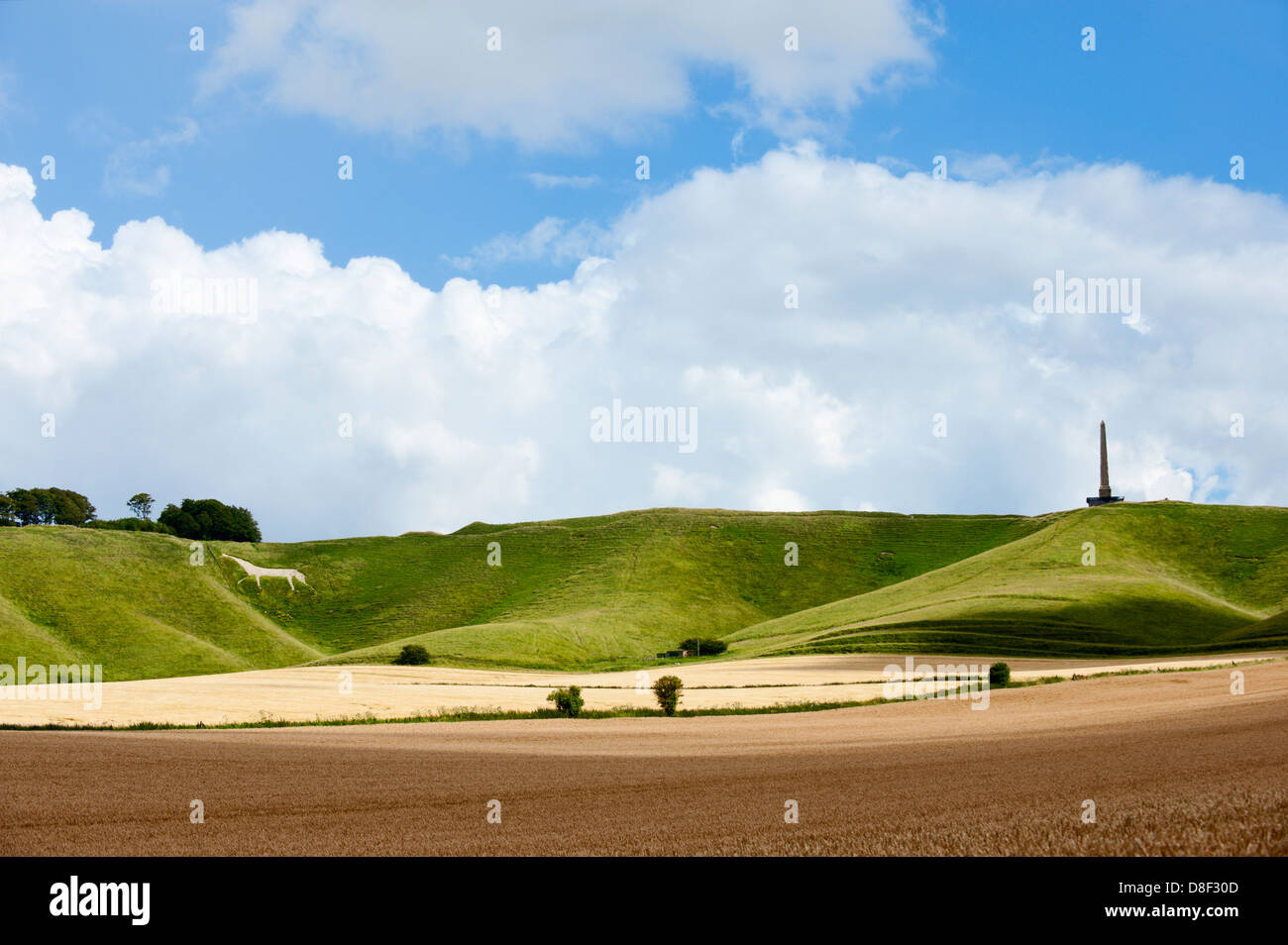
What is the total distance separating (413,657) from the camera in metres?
107

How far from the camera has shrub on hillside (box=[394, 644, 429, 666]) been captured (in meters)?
106

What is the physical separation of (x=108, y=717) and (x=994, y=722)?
43.7 metres

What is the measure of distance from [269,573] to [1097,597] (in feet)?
424

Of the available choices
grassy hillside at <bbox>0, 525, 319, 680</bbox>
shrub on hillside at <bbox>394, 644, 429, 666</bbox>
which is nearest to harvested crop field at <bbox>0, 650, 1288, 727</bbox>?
shrub on hillside at <bbox>394, 644, 429, 666</bbox>

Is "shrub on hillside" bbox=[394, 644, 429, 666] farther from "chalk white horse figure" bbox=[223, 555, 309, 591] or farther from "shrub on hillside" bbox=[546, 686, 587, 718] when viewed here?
"chalk white horse figure" bbox=[223, 555, 309, 591]

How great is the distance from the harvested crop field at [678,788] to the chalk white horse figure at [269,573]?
130168 mm

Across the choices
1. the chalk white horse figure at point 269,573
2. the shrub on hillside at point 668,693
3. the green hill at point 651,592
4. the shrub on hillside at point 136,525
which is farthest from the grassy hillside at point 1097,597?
the shrub on hillside at point 136,525

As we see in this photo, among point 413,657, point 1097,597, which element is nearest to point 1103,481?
point 1097,597

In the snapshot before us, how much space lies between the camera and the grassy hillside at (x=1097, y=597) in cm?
9844

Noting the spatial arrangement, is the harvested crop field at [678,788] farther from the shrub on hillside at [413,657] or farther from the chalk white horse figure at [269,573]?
the chalk white horse figure at [269,573]

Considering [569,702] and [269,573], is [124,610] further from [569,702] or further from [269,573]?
[569,702]

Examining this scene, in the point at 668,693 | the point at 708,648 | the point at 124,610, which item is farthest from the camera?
the point at 124,610

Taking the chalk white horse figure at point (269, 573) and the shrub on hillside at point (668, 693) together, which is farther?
the chalk white horse figure at point (269, 573)
